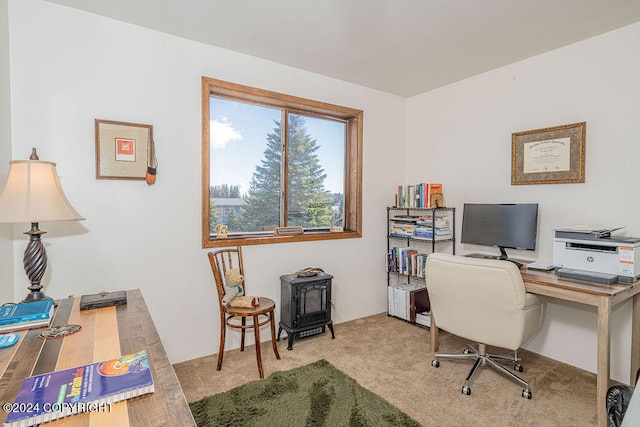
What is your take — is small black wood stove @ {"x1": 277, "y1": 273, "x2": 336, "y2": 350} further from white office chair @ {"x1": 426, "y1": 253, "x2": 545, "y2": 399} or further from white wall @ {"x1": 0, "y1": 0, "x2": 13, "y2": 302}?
white wall @ {"x1": 0, "y1": 0, "x2": 13, "y2": 302}

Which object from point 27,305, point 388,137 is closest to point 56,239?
point 27,305

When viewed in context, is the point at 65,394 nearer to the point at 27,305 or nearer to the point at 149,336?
the point at 149,336

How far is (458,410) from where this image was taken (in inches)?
81.0

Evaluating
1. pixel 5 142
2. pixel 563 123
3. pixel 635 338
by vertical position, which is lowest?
pixel 635 338

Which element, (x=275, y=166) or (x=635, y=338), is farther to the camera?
(x=275, y=166)

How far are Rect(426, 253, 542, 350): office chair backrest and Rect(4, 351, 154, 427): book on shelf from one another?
1.91 metres

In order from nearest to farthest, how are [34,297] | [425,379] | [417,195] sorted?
[34,297] → [425,379] → [417,195]

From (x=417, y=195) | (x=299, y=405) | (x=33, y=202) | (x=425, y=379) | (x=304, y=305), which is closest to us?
(x=33, y=202)

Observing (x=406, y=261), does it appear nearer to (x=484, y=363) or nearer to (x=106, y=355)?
(x=484, y=363)

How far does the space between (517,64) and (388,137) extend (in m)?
1.40

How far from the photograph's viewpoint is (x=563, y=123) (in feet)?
8.81

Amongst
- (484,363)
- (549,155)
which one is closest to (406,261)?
(484,363)

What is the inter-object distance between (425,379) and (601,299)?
1223 millimetres

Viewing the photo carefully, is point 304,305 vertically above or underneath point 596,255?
underneath
